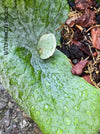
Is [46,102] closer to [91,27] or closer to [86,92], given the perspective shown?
[86,92]

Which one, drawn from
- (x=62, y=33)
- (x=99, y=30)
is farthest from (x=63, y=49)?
(x=99, y=30)

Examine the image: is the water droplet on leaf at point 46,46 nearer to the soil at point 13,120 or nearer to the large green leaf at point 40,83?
the large green leaf at point 40,83

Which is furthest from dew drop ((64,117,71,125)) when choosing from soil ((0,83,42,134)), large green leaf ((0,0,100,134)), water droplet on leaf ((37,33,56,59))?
soil ((0,83,42,134))

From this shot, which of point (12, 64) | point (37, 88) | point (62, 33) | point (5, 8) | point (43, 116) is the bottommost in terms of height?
point (43, 116)

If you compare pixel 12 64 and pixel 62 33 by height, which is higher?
pixel 62 33

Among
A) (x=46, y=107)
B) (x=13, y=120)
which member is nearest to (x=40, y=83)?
(x=46, y=107)

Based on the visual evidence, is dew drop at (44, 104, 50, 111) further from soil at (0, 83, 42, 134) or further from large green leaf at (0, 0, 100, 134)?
soil at (0, 83, 42, 134)
